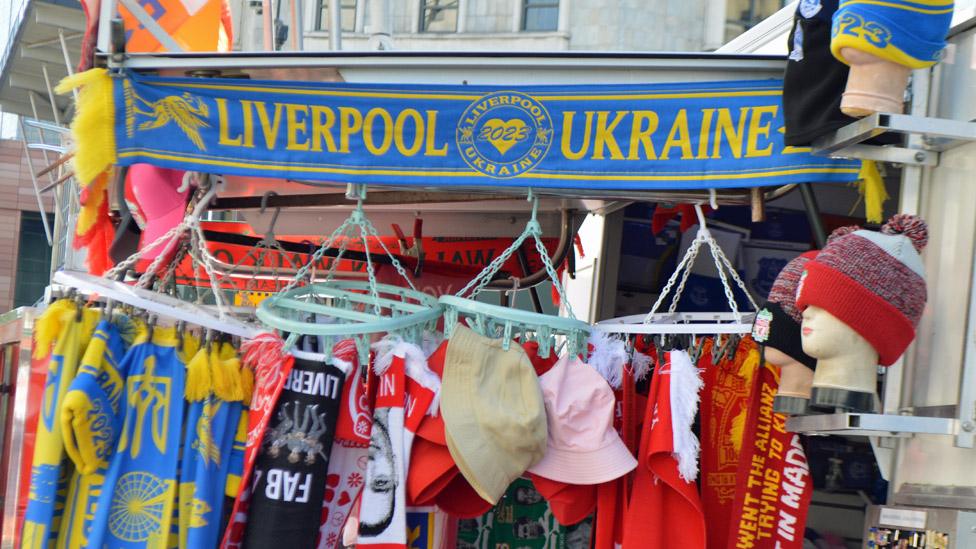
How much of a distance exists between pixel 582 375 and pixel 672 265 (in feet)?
6.01

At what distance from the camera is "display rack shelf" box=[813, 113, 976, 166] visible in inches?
92.9

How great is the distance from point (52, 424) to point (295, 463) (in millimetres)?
641

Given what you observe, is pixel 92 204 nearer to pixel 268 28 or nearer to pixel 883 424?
pixel 268 28

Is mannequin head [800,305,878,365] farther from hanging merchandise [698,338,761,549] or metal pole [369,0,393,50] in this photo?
metal pole [369,0,393,50]

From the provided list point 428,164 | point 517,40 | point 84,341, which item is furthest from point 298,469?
point 517,40

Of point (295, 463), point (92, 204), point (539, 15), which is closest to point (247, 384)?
point (295, 463)

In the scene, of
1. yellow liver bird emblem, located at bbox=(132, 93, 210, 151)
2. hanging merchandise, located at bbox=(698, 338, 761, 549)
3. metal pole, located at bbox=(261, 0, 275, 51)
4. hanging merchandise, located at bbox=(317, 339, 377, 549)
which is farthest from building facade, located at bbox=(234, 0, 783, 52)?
hanging merchandise, located at bbox=(698, 338, 761, 549)

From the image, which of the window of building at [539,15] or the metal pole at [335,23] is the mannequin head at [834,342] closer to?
the metal pole at [335,23]

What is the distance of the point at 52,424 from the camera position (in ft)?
9.44

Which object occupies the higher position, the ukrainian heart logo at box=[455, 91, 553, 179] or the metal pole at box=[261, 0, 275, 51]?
the metal pole at box=[261, 0, 275, 51]

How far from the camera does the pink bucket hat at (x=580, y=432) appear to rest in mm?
2855

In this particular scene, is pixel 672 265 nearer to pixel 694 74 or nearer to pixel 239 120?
pixel 694 74

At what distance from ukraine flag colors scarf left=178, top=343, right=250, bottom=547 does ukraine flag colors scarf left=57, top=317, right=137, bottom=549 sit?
0.19m

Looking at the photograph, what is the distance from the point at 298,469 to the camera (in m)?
2.89
